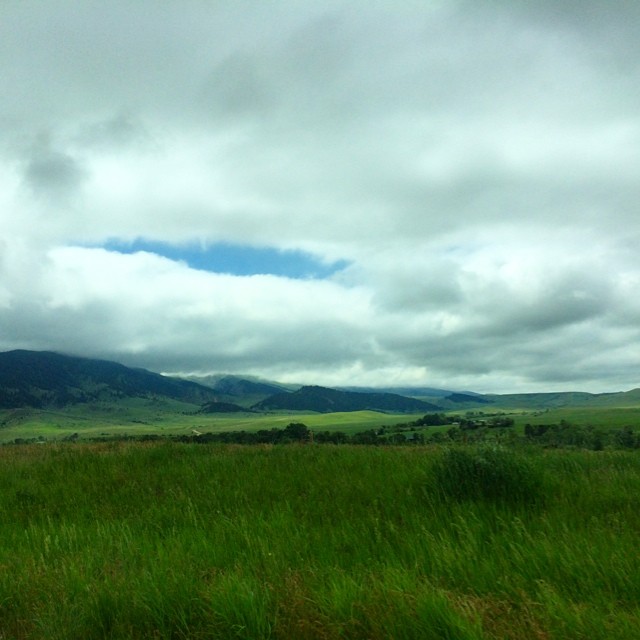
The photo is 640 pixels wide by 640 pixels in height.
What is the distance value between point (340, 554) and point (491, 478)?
10.7ft

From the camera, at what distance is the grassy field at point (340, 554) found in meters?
4.38

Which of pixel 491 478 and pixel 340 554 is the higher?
pixel 491 478

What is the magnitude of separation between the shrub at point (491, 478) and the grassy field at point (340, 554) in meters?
0.03

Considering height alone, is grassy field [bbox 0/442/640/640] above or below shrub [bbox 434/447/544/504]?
below

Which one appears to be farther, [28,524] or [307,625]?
[28,524]

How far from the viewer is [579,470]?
9.85 m

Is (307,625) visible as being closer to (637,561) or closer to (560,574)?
(560,574)

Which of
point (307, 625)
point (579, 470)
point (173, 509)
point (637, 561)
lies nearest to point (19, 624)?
point (307, 625)

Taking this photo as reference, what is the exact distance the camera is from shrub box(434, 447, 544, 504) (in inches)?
311

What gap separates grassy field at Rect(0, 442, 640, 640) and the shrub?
0.09 ft

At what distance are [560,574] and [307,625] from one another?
8.08 ft

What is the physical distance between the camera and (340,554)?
6.04 m

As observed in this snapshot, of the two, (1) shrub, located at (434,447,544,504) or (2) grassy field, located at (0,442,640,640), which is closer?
(2) grassy field, located at (0,442,640,640)

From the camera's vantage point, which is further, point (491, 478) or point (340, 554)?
point (491, 478)
